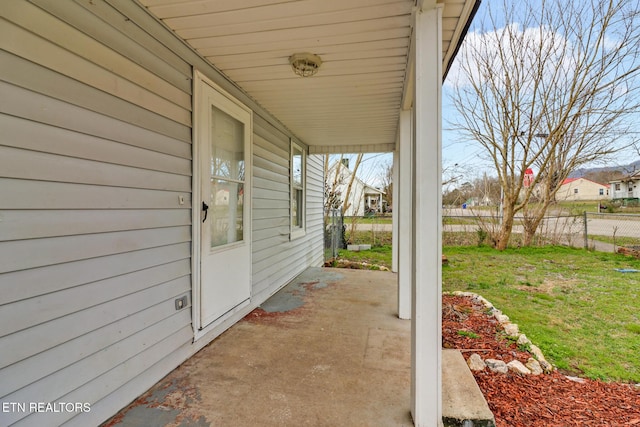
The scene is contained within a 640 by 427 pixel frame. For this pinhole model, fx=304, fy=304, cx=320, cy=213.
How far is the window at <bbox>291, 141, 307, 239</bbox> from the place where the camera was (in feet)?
17.1

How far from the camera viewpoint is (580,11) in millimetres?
6836

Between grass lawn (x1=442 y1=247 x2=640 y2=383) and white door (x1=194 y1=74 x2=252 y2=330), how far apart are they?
9.68 ft

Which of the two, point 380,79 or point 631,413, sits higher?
point 380,79

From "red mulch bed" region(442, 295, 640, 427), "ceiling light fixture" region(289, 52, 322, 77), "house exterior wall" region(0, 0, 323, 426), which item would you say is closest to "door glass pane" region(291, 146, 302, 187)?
"ceiling light fixture" region(289, 52, 322, 77)

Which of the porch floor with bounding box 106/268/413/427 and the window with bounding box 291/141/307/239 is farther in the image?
the window with bounding box 291/141/307/239

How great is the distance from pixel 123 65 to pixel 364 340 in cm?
275

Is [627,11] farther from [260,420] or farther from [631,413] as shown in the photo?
[260,420]

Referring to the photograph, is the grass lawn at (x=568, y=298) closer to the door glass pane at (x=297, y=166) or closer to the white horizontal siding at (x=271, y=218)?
the white horizontal siding at (x=271, y=218)

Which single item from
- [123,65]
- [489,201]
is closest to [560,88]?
[489,201]

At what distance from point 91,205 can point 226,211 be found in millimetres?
1398

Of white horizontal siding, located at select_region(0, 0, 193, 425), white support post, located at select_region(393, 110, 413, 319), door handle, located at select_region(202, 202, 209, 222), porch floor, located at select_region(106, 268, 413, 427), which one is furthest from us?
white support post, located at select_region(393, 110, 413, 319)

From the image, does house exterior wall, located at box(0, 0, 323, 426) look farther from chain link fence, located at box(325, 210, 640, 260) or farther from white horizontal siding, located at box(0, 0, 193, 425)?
chain link fence, located at box(325, 210, 640, 260)

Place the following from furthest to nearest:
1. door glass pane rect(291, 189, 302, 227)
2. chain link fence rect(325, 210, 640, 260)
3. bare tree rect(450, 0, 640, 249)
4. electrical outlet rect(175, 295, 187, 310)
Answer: chain link fence rect(325, 210, 640, 260) → bare tree rect(450, 0, 640, 249) → door glass pane rect(291, 189, 302, 227) → electrical outlet rect(175, 295, 187, 310)

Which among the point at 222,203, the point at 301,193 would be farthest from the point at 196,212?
the point at 301,193
